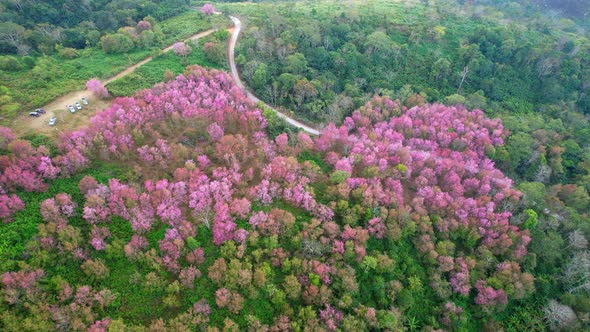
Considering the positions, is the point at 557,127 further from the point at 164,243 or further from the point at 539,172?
the point at 164,243

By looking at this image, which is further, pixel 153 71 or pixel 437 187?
pixel 153 71

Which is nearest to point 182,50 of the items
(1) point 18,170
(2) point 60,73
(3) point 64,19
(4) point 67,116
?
(2) point 60,73

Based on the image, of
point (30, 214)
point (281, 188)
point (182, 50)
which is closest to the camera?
point (30, 214)

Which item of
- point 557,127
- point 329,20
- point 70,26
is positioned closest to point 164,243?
point 70,26

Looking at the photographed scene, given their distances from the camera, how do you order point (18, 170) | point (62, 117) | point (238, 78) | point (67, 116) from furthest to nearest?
point (238, 78), point (67, 116), point (62, 117), point (18, 170)

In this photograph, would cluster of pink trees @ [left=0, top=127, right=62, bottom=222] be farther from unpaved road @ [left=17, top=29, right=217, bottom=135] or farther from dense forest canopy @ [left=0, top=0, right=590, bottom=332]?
unpaved road @ [left=17, top=29, right=217, bottom=135]

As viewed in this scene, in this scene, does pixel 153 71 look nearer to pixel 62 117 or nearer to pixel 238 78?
pixel 238 78

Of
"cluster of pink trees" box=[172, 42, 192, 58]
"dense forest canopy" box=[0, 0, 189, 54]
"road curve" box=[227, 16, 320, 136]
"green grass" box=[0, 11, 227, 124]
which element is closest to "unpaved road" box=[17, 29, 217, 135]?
"green grass" box=[0, 11, 227, 124]

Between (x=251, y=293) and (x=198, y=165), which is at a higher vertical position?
(x=198, y=165)

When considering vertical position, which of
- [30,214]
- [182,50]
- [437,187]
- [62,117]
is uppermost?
[182,50]

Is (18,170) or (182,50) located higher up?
(182,50)

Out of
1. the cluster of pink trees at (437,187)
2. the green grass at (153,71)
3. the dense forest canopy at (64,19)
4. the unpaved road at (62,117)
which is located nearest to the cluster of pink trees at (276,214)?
the cluster of pink trees at (437,187)
